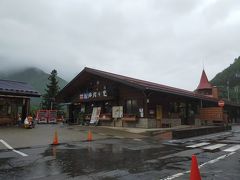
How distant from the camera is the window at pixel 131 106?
78.3 feet

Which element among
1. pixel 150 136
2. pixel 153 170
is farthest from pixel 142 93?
pixel 153 170

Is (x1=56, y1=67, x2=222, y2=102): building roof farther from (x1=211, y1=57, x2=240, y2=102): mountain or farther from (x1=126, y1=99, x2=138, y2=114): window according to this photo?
(x1=211, y1=57, x2=240, y2=102): mountain

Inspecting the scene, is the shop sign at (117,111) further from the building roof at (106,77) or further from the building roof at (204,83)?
the building roof at (204,83)

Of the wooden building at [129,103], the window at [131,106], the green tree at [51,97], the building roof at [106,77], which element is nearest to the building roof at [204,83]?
the wooden building at [129,103]

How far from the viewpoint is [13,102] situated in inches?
1002

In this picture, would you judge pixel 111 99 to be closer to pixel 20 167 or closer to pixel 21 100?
pixel 21 100

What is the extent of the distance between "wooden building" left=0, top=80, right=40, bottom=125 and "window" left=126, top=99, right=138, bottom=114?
8.81 m

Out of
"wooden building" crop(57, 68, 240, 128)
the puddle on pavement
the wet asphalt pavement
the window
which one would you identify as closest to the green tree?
"wooden building" crop(57, 68, 240, 128)

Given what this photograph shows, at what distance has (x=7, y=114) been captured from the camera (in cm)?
2527

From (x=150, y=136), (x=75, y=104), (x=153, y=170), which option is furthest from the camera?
(x=75, y=104)

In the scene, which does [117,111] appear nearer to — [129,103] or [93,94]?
[129,103]

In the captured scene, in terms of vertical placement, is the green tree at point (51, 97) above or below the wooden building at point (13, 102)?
above

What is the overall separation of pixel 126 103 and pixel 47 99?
112 feet

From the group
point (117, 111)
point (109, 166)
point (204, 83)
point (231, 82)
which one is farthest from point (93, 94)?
point (231, 82)
